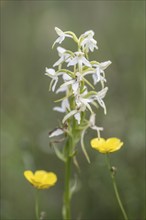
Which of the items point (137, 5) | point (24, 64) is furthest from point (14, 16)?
point (137, 5)

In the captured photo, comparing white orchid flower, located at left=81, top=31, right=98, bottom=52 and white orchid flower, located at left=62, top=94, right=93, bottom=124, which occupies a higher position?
white orchid flower, located at left=81, top=31, right=98, bottom=52

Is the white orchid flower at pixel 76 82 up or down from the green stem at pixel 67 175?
up

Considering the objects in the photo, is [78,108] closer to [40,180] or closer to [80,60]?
[80,60]

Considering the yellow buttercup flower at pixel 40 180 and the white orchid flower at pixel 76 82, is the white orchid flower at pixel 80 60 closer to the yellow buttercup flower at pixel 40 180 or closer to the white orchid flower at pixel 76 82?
the white orchid flower at pixel 76 82

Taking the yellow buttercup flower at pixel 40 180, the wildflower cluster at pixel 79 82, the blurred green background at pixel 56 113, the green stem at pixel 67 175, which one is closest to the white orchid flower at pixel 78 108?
the wildflower cluster at pixel 79 82

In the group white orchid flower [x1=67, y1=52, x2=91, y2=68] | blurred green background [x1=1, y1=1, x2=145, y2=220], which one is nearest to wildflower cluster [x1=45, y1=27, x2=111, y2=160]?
white orchid flower [x1=67, y1=52, x2=91, y2=68]

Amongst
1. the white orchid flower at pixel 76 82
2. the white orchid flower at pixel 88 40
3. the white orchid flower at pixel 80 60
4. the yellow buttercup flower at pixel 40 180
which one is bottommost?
the yellow buttercup flower at pixel 40 180

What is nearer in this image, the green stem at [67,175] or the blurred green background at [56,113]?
the green stem at [67,175]

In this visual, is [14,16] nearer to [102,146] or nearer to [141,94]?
[141,94]

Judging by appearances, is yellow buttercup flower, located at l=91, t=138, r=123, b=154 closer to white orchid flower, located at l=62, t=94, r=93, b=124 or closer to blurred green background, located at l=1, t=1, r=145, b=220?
white orchid flower, located at l=62, t=94, r=93, b=124
